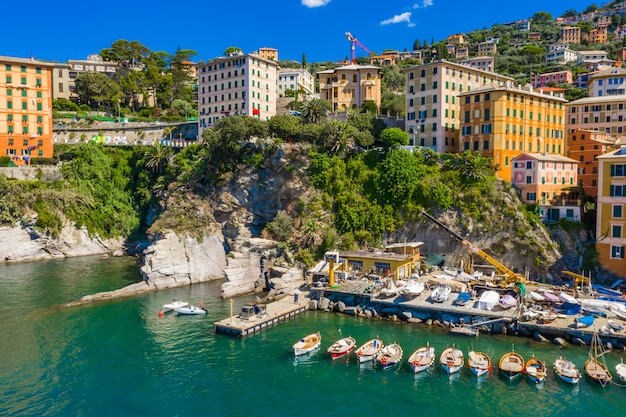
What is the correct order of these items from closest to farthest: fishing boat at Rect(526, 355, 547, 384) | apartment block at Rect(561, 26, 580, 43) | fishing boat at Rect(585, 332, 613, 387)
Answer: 1. fishing boat at Rect(585, 332, 613, 387)
2. fishing boat at Rect(526, 355, 547, 384)
3. apartment block at Rect(561, 26, 580, 43)

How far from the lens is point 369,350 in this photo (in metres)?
40.0

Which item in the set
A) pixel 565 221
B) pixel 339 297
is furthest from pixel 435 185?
pixel 339 297

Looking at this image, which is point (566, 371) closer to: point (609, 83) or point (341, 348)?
point (341, 348)

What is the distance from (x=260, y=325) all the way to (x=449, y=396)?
19.4 meters

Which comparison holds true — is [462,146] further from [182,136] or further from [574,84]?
[574,84]

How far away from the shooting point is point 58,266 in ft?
238

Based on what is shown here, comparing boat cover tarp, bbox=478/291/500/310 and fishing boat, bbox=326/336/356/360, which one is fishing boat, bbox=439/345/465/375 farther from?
boat cover tarp, bbox=478/291/500/310

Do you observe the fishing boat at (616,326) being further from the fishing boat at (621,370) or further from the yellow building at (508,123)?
the yellow building at (508,123)

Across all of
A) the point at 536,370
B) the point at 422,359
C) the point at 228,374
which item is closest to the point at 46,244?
the point at 228,374

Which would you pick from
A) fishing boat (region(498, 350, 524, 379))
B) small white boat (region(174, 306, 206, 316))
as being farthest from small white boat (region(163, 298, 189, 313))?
fishing boat (region(498, 350, 524, 379))

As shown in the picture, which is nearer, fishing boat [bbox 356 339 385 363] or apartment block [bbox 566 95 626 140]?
fishing boat [bbox 356 339 385 363]

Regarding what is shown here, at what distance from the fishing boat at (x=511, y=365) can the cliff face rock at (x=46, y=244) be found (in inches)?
2627

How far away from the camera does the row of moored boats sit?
35656 mm

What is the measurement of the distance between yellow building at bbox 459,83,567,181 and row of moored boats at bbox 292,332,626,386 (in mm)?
35725
